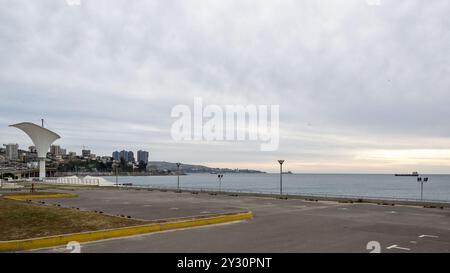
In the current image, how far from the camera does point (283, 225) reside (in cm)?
1952

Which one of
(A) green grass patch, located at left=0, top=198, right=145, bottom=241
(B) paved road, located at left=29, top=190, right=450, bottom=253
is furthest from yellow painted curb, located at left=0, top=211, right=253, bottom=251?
(A) green grass patch, located at left=0, top=198, right=145, bottom=241

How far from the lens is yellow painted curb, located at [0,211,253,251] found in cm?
1358

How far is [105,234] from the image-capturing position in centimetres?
1567

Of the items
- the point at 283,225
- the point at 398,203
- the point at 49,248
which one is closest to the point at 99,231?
the point at 49,248

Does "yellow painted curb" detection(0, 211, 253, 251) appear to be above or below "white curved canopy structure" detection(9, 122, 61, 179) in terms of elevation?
below

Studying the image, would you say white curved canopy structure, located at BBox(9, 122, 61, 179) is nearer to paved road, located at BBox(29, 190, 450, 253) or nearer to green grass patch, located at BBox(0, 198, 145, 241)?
green grass patch, located at BBox(0, 198, 145, 241)

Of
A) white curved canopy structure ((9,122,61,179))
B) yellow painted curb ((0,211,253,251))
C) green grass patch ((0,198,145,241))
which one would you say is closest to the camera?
yellow painted curb ((0,211,253,251))

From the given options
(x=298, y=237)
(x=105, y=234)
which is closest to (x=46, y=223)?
(x=105, y=234)

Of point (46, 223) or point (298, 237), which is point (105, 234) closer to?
point (46, 223)

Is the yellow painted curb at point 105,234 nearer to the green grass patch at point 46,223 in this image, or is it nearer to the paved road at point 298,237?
the paved road at point 298,237
